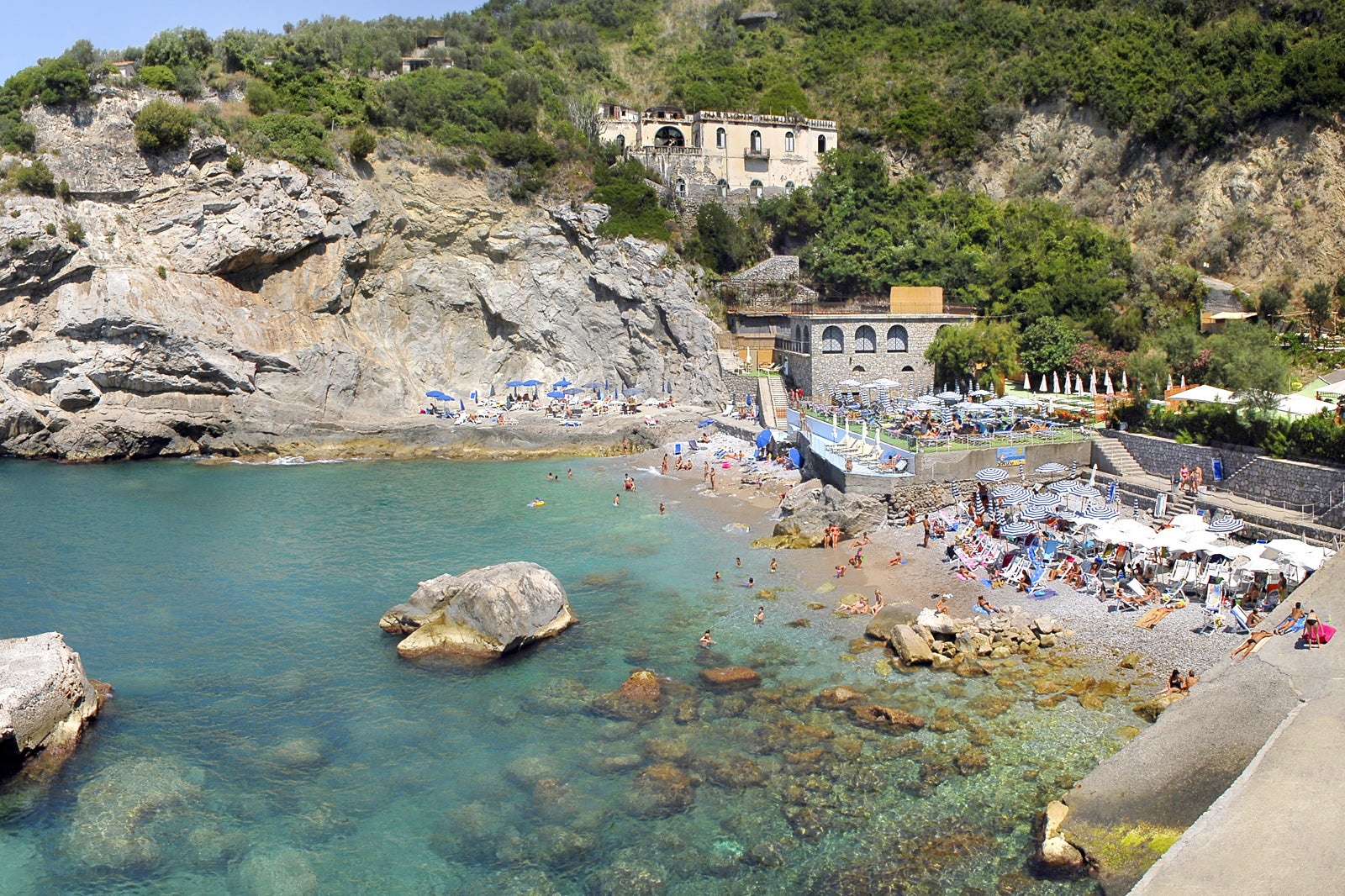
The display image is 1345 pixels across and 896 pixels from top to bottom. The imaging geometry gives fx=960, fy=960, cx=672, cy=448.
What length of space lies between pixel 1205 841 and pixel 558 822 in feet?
25.0

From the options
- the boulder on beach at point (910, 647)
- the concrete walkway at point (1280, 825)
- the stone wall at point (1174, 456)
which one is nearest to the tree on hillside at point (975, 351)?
the stone wall at point (1174, 456)

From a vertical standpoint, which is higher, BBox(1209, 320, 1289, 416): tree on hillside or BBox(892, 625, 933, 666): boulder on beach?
BBox(1209, 320, 1289, 416): tree on hillside

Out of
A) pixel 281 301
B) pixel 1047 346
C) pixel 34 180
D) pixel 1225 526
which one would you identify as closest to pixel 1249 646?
pixel 1225 526

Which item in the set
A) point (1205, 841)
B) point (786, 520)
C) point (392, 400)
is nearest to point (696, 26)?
point (392, 400)

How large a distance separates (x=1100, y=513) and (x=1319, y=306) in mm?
17109

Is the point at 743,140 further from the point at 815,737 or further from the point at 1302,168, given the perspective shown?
the point at 815,737

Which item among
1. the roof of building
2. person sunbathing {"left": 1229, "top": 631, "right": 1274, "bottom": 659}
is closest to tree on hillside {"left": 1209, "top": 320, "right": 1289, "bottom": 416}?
the roof of building

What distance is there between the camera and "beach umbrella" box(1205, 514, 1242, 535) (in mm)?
19969

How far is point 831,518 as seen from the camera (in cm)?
2509

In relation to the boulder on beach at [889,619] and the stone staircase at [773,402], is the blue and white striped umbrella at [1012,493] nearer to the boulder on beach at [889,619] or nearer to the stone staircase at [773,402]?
the boulder on beach at [889,619]

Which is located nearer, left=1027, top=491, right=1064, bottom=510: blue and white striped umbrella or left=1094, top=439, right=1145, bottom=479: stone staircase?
left=1027, top=491, right=1064, bottom=510: blue and white striped umbrella

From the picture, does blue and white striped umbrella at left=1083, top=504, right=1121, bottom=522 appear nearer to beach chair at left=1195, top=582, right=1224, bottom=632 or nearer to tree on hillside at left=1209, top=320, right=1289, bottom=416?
beach chair at left=1195, top=582, right=1224, bottom=632

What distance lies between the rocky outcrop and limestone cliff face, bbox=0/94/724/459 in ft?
57.0

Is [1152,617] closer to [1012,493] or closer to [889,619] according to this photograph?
[889,619]
